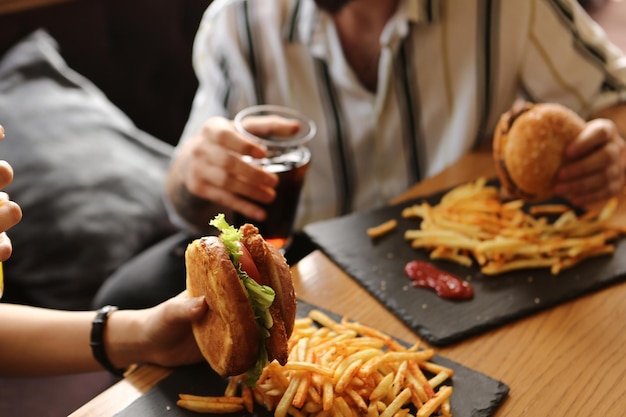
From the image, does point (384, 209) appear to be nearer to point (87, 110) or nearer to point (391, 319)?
point (391, 319)

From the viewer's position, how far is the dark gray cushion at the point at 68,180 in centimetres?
247

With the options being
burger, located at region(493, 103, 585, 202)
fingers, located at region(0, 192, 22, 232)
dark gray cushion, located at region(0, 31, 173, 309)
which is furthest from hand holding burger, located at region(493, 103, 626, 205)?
dark gray cushion, located at region(0, 31, 173, 309)

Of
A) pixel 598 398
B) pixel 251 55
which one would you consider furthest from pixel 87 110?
pixel 598 398

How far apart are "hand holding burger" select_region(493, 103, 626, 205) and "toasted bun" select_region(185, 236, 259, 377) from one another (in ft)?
3.18

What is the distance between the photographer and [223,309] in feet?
3.62

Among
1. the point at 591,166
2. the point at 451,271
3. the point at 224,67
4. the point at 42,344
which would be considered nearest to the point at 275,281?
the point at 42,344

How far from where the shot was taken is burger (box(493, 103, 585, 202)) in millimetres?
1774

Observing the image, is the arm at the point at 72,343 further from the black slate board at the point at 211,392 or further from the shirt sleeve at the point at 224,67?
the shirt sleeve at the point at 224,67

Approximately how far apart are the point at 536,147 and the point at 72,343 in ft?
3.92

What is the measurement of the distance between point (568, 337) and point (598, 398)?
0.63 ft

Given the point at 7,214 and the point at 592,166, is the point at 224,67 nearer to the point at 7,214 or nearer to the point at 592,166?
the point at 592,166

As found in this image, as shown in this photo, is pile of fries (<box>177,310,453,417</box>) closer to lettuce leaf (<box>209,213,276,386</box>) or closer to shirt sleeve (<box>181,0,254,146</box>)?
lettuce leaf (<box>209,213,276,386</box>)

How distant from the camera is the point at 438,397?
126 centimetres

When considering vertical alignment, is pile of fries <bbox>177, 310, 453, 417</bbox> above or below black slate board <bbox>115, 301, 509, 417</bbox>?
above
